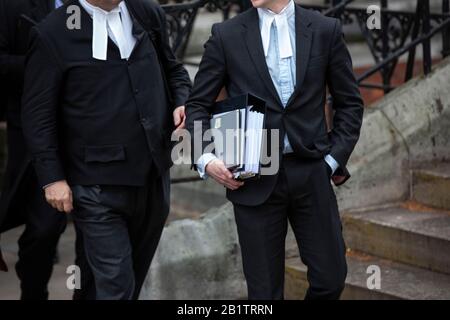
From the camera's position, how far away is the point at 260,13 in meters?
5.50

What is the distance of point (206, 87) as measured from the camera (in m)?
5.50

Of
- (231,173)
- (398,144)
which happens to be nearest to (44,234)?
(231,173)

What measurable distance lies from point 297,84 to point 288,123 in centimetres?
18

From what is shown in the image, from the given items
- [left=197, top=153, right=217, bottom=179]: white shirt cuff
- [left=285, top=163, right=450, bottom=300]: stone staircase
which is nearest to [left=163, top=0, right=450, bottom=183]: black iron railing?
[left=285, top=163, right=450, bottom=300]: stone staircase

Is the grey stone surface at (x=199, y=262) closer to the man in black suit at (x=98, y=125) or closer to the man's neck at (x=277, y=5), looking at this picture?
the man in black suit at (x=98, y=125)

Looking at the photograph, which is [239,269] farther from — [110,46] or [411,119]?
[110,46]

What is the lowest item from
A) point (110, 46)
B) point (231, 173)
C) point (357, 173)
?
point (357, 173)

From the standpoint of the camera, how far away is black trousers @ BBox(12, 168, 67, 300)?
663cm

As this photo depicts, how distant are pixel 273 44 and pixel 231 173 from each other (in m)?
0.65

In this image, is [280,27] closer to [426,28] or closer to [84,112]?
[84,112]

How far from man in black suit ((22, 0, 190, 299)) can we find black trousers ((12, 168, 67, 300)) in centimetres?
84

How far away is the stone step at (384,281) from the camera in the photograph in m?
6.68

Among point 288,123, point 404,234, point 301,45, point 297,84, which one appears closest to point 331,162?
point 288,123

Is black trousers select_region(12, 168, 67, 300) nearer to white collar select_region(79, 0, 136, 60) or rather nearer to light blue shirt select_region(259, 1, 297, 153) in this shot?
white collar select_region(79, 0, 136, 60)
